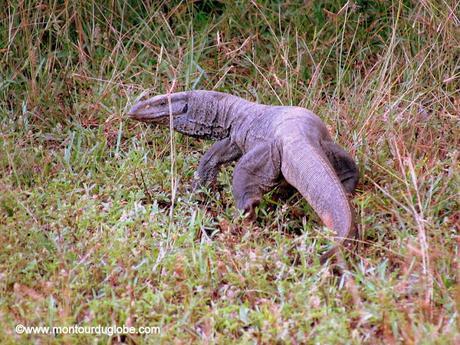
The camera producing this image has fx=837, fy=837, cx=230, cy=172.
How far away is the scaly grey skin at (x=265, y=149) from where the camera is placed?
4.32m

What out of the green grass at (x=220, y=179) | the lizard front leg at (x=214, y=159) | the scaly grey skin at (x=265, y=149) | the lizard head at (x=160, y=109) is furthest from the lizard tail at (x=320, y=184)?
the lizard head at (x=160, y=109)

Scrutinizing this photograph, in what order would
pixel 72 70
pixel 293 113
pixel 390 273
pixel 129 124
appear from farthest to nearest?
pixel 72 70, pixel 129 124, pixel 293 113, pixel 390 273

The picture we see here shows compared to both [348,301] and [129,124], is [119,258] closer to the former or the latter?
[348,301]

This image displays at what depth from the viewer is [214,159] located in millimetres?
5398

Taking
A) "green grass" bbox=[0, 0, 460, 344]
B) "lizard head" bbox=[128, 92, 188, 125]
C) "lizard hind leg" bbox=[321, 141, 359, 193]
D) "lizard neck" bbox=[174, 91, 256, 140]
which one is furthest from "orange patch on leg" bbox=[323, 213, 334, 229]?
"lizard head" bbox=[128, 92, 188, 125]

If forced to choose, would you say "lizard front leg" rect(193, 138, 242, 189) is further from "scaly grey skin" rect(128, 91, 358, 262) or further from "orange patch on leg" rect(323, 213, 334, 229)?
"orange patch on leg" rect(323, 213, 334, 229)

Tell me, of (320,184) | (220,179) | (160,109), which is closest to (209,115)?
(160,109)

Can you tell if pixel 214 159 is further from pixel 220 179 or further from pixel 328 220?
pixel 328 220

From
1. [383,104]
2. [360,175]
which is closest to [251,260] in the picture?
[360,175]

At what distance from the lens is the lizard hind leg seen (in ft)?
16.1

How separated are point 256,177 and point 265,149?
7.0 inches

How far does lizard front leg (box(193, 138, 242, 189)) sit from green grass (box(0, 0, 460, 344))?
94mm

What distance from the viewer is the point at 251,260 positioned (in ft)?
13.3

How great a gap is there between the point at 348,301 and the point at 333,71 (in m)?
3.20
